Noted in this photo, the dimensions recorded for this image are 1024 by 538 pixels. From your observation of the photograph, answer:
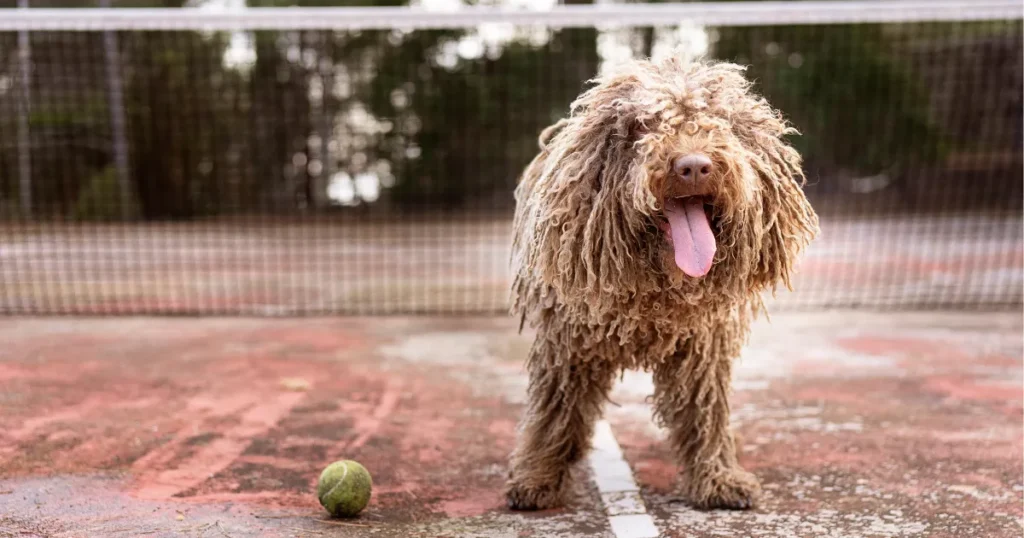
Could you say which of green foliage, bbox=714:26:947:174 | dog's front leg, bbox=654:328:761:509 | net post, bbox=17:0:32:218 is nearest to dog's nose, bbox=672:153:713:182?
dog's front leg, bbox=654:328:761:509

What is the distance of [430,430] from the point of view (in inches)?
178

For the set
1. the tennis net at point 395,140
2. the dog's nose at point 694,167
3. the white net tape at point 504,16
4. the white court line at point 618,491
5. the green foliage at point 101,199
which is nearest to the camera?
the dog's nose at point 694,167

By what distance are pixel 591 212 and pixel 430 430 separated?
1.91 metres

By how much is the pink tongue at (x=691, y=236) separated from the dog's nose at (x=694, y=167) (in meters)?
0.12

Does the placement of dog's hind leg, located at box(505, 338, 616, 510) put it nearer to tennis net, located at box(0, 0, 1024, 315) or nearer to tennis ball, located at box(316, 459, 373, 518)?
tennis ball, located at box(316, 459, 373, 518)

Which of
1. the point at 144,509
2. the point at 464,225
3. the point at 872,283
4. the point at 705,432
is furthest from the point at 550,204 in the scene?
the point at 464,225

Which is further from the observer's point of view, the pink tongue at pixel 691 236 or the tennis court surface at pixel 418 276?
the tennis court surface at pixel 418 276

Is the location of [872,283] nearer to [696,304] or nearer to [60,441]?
[696,304]

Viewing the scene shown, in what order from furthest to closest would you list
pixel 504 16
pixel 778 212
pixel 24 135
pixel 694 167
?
pixel 24 135 → pixel 504 16 → pixel 778 212 → pixel 694 167

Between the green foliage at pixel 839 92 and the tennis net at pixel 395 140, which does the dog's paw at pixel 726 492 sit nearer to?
the tennis net at pixel 395 140

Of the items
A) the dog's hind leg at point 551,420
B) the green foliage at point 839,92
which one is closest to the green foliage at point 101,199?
the green foliage at point 839,92

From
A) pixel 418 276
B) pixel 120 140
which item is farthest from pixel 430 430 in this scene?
pixel 120 140

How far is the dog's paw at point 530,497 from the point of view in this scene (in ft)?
11.4

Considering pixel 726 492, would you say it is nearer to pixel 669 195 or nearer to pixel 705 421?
pixel 705 421
